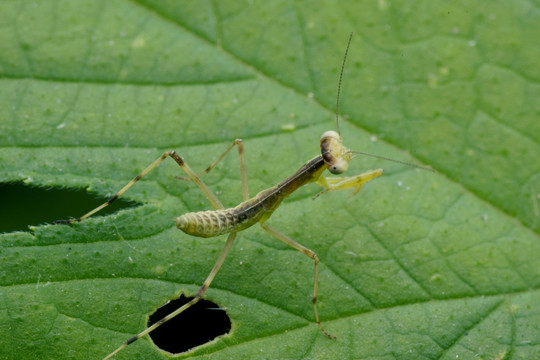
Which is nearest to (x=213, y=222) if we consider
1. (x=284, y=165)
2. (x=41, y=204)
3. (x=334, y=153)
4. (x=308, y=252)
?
(x=308, y=252)

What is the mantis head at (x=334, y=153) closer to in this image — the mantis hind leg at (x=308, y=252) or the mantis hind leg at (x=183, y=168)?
the mantis hind leg at (x=308, y=252)

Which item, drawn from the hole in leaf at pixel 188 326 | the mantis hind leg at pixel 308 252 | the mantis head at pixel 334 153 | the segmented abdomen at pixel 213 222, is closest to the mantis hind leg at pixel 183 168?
the segmented abdomen at pixel 213 222

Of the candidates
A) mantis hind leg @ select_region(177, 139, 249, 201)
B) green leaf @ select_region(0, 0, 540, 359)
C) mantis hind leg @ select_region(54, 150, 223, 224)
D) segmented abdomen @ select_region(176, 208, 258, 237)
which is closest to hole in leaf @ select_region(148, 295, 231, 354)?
green leaf @ select_region(0, 0, 540, 359)

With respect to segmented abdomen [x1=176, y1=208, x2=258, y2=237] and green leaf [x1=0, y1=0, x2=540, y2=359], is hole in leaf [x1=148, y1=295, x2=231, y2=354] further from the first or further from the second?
segmented abdomen [x1=176, y1=208, x2=258, y2=237]

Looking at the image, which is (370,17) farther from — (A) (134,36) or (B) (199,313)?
(B) (199,313)

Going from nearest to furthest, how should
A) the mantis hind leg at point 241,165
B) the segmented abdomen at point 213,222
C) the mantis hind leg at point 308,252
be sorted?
1. the segmented abdomen at point 213,222
2. the mantis hind leg at point 308,252
3. the mantis hind leg at point 241,165

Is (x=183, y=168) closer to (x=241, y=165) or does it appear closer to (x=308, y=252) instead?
(x=241, y=165)
